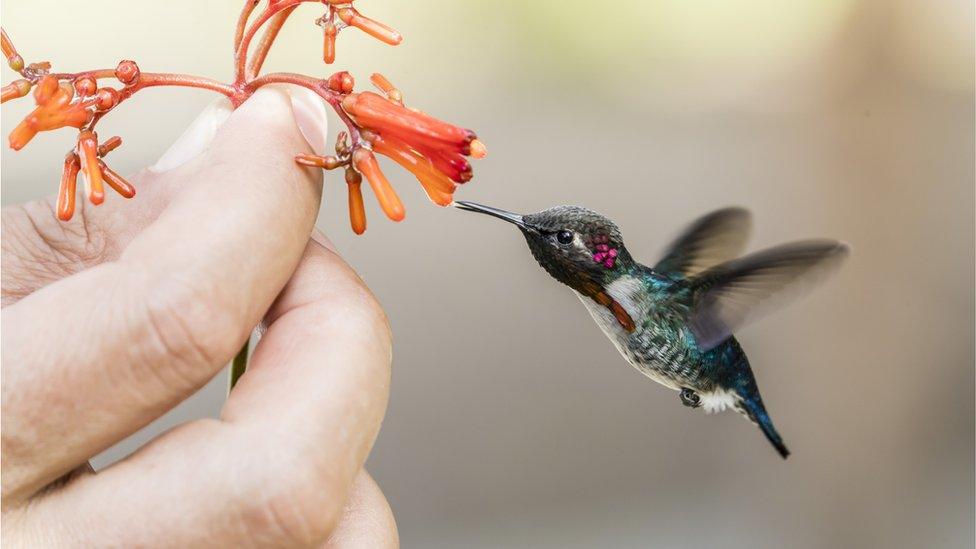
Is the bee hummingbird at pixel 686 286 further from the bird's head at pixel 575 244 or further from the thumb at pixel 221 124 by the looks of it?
the thumb at pixel 221 124

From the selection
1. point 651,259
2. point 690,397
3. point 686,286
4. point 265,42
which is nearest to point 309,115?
point 265,42

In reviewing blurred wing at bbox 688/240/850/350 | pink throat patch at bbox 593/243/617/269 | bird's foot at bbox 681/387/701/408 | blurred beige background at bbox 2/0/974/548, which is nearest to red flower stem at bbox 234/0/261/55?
pink throat patch at bbox 593/243/617/269

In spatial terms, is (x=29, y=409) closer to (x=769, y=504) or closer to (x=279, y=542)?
(x=279, y=542)

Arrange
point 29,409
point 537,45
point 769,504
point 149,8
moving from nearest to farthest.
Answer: point 29,409 < point 149,8 < point 537,45 < point 769,504

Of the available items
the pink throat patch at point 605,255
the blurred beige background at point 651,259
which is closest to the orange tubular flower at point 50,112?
the pink throat patch at point 605,255

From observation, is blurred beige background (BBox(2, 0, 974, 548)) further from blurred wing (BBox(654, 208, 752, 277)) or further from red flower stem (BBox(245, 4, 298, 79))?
red flower stem (BBox(245, 4, 298, 79))

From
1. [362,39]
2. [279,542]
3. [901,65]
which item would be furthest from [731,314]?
[901,65]

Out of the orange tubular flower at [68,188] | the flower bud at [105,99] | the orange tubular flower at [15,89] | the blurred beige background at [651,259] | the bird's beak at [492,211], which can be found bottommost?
the blurred beige background at [651,259]
